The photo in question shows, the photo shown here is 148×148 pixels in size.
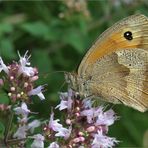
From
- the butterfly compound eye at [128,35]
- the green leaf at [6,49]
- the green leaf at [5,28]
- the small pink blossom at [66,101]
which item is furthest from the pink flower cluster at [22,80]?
the green leaf at [5,28]

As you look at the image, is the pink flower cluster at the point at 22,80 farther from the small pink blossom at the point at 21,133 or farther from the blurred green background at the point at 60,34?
the blurred green background at the point at 60,34

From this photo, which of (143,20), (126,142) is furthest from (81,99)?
(126,142)

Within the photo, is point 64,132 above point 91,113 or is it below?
below

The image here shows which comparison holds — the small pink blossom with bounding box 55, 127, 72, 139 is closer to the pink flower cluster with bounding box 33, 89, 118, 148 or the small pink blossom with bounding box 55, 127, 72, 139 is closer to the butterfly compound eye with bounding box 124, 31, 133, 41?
the pink flower cluster with bounding box 33, 89, 118, 148

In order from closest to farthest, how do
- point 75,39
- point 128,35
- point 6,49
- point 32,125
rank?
point 32,125
point 128,35
point 6,49
point 75,39

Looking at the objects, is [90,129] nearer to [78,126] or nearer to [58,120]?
[78,126]

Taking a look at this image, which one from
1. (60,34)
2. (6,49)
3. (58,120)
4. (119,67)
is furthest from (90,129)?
(60,34)

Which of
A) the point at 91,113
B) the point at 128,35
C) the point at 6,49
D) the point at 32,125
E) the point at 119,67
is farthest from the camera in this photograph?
the point at 6,49
